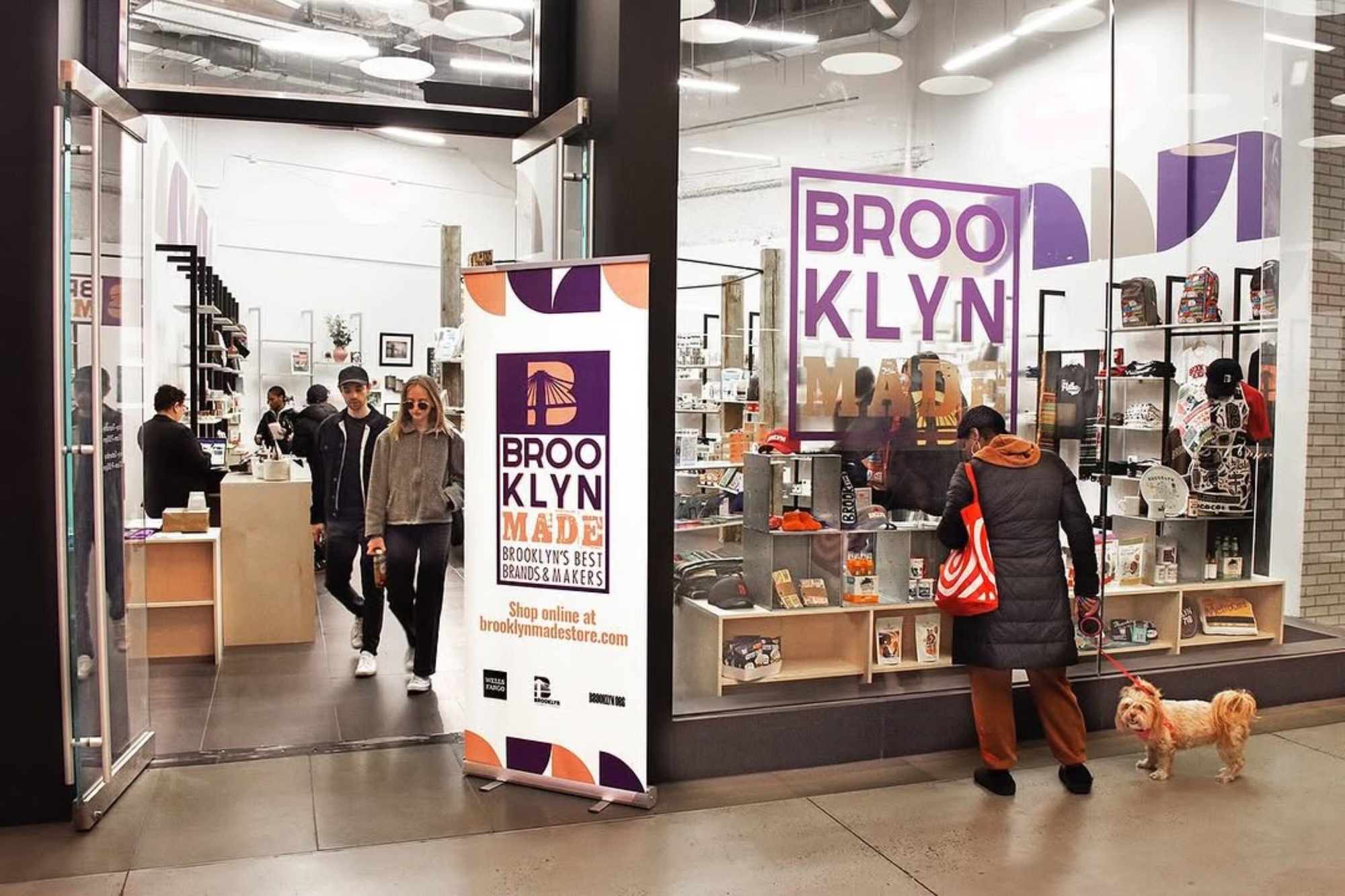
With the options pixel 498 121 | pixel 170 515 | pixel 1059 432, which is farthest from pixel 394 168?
pixel 1059 432

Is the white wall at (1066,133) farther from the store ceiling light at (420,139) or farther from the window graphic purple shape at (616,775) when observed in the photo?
the store ceiling light at (420,139)

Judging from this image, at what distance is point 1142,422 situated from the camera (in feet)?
18.3

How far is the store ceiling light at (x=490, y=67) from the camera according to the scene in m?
4.54

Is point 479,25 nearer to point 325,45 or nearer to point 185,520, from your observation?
point 325,45

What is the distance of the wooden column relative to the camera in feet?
14.8

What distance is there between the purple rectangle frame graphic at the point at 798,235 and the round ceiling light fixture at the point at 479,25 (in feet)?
4.33

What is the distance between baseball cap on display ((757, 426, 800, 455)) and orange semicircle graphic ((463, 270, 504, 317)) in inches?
49.4

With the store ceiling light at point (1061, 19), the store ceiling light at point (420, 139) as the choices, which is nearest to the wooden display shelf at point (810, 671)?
the store ceiling light at point (1061, 19)

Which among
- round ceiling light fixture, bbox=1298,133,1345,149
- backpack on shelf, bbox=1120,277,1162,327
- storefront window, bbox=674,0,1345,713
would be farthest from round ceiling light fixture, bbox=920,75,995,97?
round ceiling light fixture, bbox=1298,133,1345,149

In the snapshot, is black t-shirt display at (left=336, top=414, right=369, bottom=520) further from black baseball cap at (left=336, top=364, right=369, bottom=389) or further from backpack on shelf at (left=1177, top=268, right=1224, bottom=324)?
backpack on shelf at (left=1177, top=268, right=1224, bottom=324)

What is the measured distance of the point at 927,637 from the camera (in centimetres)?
477

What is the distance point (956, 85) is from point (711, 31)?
1.32m

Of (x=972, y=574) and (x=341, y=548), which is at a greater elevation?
(x=972, y=574)

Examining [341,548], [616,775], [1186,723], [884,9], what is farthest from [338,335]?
[1186,723]
